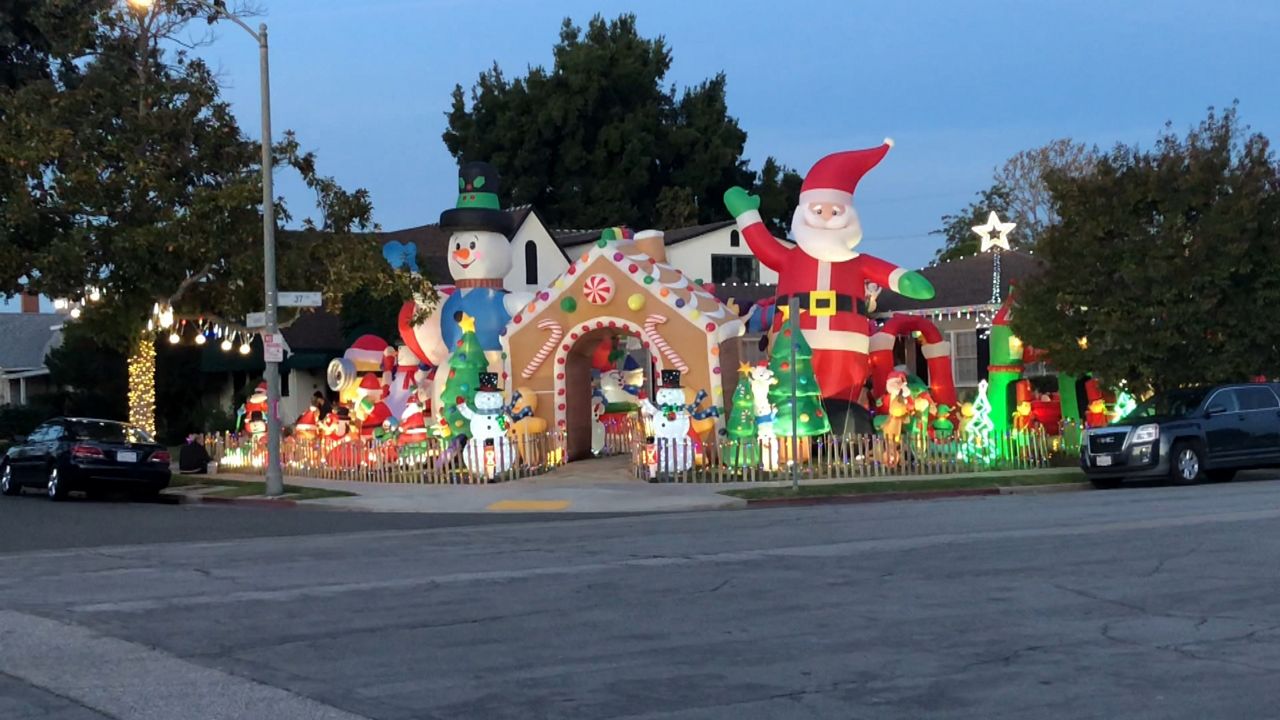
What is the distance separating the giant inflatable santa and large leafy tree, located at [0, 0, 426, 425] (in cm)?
858

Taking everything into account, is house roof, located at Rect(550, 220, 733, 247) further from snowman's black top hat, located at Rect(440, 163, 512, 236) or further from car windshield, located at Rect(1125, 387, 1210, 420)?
car windshield, located at Rect(1125, 387, 1210, 420)

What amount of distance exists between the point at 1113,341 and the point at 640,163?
37637 mm

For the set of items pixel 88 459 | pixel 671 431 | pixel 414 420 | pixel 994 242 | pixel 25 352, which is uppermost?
pixel 25 352

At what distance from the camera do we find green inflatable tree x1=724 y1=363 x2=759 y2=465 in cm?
2672

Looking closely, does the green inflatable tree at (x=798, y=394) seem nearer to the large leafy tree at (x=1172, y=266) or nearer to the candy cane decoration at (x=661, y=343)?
the candy cane decoration at (x=661, y=343)

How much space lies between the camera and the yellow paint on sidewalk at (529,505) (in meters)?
22.9

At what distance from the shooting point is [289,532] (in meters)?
19.3

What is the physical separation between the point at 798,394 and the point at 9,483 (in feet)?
46.6

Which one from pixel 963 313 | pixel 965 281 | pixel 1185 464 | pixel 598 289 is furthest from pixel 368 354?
pixel 965 281

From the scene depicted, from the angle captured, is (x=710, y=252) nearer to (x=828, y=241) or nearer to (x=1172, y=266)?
(x=828, y=241)

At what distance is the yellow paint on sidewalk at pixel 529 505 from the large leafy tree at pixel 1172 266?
413 inches

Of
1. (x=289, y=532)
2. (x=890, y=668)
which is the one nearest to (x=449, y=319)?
(x=289, y=532)

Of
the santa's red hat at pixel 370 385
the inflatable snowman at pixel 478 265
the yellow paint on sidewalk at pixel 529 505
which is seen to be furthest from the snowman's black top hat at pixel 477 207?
the yellow paint on sidewalk at pixel 529 505

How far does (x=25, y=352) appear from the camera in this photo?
63.5 meters
